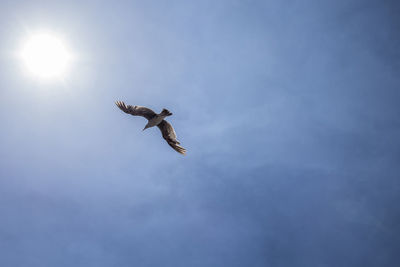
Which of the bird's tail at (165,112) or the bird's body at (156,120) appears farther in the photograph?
the bird's body at (156,120)

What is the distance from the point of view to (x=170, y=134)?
25812 mm

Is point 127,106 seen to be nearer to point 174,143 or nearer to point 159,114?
point 159,114

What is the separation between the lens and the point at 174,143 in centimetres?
2595

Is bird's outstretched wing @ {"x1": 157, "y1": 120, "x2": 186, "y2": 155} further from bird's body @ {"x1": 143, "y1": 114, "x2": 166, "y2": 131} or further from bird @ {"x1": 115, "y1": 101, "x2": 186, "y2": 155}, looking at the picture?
bird's body @ {"x1": 143, "y1": 114, "x2": 166, "y2": 131}

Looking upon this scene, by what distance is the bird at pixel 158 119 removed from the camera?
22.8 m

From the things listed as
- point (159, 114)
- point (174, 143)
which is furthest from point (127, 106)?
point (174, 143)

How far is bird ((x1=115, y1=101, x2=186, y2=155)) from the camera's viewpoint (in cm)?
2278

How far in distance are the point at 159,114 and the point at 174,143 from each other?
3.98m

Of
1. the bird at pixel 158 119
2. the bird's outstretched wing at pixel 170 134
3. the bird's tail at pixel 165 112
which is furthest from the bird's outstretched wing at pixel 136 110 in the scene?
the bird's outstretched wing at pixel 170 134

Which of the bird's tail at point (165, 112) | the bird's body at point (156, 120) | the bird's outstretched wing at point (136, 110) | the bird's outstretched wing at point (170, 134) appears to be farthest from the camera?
the bird's outstretched wing at point (170, 134)

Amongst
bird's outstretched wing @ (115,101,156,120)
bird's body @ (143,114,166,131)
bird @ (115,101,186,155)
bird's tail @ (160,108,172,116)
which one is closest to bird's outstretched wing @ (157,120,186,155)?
bird @ (115,101,186,155)

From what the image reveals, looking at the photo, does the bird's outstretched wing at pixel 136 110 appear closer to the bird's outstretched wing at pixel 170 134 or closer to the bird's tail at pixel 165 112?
the bird's tail at pixel 165 112

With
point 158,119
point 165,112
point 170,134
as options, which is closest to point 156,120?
point 158,119

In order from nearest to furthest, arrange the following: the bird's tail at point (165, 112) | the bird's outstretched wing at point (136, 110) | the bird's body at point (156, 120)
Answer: the bird's tail at point (165, 112)
the bird's outstretched wing at point (136, 110)
the bird's body at point (156, 120)
